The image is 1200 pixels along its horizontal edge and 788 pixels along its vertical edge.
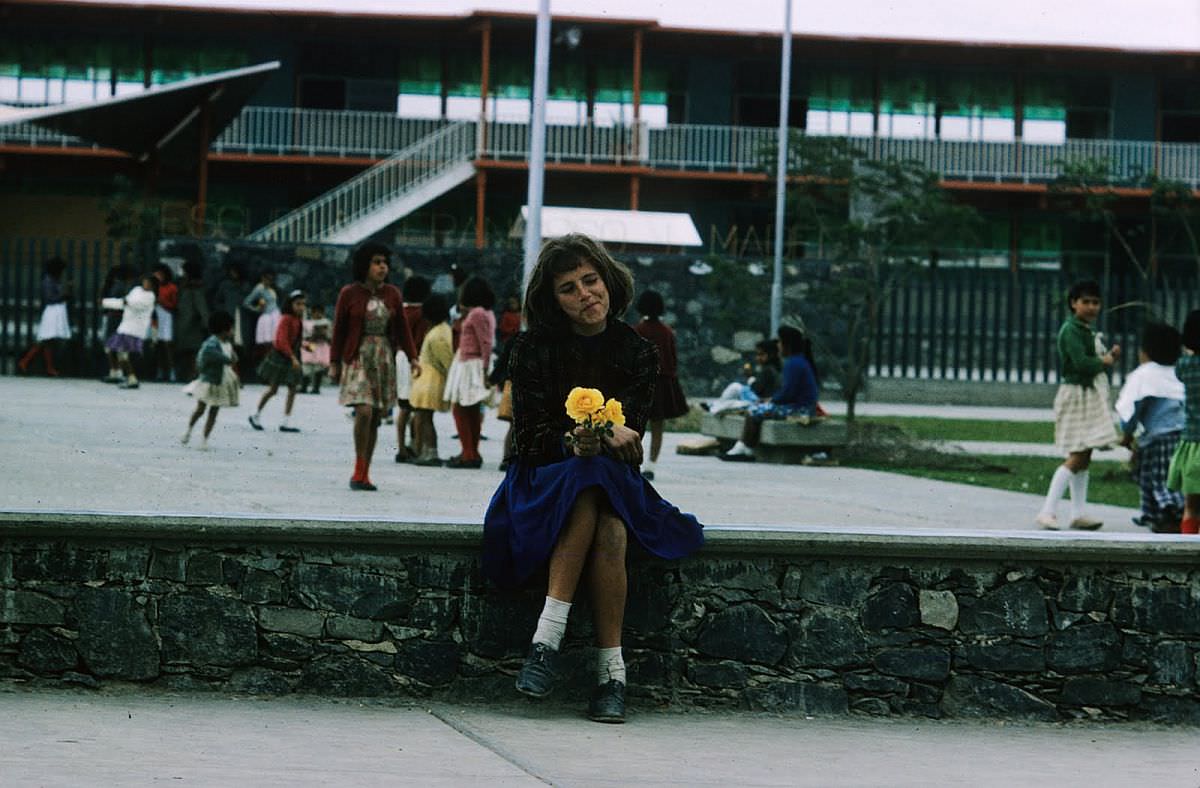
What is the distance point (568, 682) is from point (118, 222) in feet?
82.9

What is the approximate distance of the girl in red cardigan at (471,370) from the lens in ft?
39.5

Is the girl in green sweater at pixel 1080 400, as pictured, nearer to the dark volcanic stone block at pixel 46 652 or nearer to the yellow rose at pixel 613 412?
the yellow rose at pixel 613 412

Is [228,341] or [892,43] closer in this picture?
[228,341]

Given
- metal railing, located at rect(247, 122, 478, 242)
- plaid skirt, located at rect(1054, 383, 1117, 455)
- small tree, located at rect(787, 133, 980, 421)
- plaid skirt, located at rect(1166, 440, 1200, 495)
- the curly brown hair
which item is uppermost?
metal railing, located at rect(247, 122, 478, 242)

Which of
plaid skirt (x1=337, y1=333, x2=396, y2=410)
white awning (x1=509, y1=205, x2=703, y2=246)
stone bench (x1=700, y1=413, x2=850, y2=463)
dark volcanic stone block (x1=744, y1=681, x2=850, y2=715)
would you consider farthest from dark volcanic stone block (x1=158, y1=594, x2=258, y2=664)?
white awning (x1=509, y1=205, x2=703, y2=246)

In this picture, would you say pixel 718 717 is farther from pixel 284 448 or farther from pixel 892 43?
pixel 892 43

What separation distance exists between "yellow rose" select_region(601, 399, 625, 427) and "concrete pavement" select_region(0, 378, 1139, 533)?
2.13 feet

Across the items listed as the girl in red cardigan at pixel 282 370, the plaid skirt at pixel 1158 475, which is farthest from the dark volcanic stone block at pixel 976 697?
the girl in red cardigan at pixel 282 370

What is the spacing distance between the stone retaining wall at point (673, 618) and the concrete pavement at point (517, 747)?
11 cm

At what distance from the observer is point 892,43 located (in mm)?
33094

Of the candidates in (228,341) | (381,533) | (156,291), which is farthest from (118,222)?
(381,533)

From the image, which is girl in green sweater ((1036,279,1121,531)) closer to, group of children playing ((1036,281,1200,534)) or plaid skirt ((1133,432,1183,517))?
group of children playing ((1036,281,1200,534))

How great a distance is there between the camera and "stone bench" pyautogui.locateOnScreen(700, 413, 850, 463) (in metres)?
14.8

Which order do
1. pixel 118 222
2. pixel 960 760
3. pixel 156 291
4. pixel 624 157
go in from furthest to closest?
pixel 624 157
pixel 118 222
pixel 156 291
pixel 960 760
